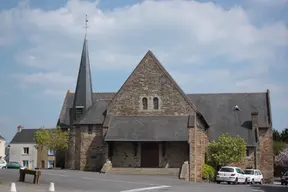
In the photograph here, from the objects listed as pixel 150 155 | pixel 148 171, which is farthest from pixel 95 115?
pixel 148 171

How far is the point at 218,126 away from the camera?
4938cm

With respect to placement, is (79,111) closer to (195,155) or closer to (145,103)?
(145,103)

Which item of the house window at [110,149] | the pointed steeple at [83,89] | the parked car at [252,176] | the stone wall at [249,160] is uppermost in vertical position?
the pointed steeple at [83,89]

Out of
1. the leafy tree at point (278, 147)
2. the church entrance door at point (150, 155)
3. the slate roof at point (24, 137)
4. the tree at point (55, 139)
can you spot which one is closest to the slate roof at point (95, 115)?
the church entrance door at point (150, 155)

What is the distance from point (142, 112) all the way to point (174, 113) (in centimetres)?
288

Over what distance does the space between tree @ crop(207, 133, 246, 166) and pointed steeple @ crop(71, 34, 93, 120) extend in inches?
542

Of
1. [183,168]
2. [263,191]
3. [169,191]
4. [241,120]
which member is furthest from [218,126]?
[169,191]

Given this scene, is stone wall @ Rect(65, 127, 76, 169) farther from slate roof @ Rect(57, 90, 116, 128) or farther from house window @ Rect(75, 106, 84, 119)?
slate roof @ Rect(57, 90, 116, 128)

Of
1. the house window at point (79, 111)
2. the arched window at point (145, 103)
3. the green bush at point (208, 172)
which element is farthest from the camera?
the house window at point (79, 111)

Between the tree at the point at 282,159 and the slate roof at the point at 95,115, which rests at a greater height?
the slate roof at the point at 95,115

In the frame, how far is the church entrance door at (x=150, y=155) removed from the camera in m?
38.0

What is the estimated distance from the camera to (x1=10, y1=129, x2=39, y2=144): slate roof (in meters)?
77.7

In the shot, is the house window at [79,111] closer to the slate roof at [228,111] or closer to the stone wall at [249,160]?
the slate roof at [228,111]

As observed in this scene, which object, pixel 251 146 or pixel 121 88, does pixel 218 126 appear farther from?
pixel 121 88
